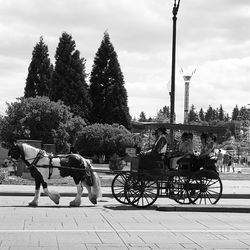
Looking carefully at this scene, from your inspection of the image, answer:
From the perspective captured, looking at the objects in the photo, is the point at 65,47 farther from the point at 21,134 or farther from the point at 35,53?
the point at 21,134

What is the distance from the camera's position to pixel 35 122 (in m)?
58.2

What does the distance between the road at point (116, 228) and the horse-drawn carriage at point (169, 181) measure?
561mm

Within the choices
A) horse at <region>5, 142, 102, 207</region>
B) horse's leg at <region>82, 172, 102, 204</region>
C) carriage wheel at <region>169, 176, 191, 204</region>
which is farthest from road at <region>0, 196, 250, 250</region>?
carriage wheel at <region>169, 176, 191, 204</region>

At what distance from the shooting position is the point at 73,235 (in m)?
10.2

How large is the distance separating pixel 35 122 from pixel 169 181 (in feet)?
141

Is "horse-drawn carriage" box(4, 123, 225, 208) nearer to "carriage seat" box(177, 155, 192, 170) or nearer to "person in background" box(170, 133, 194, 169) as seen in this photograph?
"carriage seat" box(177, 155, 192, 170)

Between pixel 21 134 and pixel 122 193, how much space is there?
42.5 m

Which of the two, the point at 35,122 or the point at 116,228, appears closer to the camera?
the point at 116,228

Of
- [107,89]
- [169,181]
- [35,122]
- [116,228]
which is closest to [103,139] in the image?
[35,122]

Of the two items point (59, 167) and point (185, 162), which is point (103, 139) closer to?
point (185, 162)

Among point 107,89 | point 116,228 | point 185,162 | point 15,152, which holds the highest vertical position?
point 107,89

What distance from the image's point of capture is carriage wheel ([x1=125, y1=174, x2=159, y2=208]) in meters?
15.9

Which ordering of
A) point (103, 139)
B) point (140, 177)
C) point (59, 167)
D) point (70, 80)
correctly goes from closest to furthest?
point (140, 177) → point (59, 167) → point (103, 139) → point (70, 80)

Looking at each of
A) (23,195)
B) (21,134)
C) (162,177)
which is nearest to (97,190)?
(162,177)
